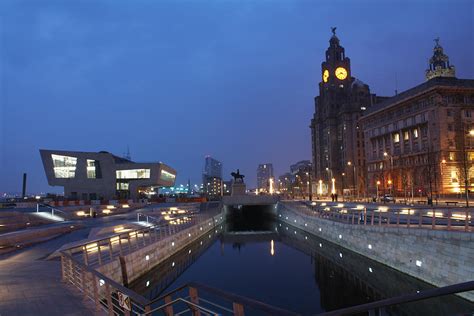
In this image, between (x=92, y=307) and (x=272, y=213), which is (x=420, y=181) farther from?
(x=92, y=307)

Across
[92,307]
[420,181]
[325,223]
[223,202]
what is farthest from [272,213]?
[92,307]

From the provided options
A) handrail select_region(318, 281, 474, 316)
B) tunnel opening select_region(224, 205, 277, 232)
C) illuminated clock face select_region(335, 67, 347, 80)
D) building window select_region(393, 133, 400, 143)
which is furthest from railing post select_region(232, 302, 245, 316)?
illuminated clock face select_region(335, 67, 347, 80)

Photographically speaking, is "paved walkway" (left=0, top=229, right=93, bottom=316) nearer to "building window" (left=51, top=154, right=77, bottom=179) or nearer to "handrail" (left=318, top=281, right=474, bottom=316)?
"handrail" (left=318, top=281, right=474, bottom=316)

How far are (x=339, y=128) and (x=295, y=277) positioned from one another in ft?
434

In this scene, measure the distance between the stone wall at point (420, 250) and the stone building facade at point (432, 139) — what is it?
4588 centimetres

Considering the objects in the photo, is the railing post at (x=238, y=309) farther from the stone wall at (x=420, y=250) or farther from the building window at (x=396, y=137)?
→ the building window at (x=396, y=137)

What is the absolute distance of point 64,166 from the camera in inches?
3799

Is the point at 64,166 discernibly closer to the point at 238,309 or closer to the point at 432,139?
the point at 432,139

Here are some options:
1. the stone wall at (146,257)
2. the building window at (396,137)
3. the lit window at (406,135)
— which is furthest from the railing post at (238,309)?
the building window at (396,137)

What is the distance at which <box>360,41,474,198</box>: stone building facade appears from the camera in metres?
82.4

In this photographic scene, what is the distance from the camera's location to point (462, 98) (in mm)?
86438

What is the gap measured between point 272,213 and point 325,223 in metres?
44.0

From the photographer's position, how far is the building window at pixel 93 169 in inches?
3899

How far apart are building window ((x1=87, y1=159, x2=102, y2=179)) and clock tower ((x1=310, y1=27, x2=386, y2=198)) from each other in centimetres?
7463
